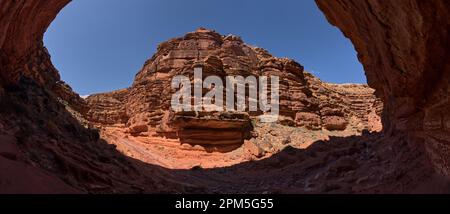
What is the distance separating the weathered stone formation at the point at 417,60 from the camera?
5.64m

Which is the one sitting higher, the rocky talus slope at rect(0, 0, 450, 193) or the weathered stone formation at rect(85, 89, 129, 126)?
the weathered stone formation at rect(85, 89, 129, 126)

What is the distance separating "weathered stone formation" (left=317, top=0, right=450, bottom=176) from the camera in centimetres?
564

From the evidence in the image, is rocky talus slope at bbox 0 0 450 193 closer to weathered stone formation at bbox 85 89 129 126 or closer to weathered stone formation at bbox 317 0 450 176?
weathered stone formation at bbox 317 0 450 176

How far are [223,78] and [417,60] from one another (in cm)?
3035

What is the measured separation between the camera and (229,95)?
1371 inches

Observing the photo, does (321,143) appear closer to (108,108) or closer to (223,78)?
(223,78)

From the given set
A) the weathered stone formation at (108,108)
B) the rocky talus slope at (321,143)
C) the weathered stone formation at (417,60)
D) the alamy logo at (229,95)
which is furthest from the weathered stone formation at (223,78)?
the weathered stone formation at (417,60)

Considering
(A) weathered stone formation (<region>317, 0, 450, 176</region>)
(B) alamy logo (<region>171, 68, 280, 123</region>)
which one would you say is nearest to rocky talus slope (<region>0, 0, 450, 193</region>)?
(A) weathered stone formation (<region>317, 0, 450, 176</region>)

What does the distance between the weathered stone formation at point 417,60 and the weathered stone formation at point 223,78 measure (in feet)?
68.3

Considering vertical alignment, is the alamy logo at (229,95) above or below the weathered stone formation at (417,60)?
above

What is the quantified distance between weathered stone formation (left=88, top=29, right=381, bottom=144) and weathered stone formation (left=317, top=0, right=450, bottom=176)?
20.8 metres

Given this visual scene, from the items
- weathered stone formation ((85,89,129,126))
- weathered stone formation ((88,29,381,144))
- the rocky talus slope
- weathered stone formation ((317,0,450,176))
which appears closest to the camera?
weathered stone formation ((317,0,450,176))

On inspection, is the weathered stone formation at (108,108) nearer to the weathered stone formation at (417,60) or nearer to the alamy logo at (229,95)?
the alamy logo at (229,95)
